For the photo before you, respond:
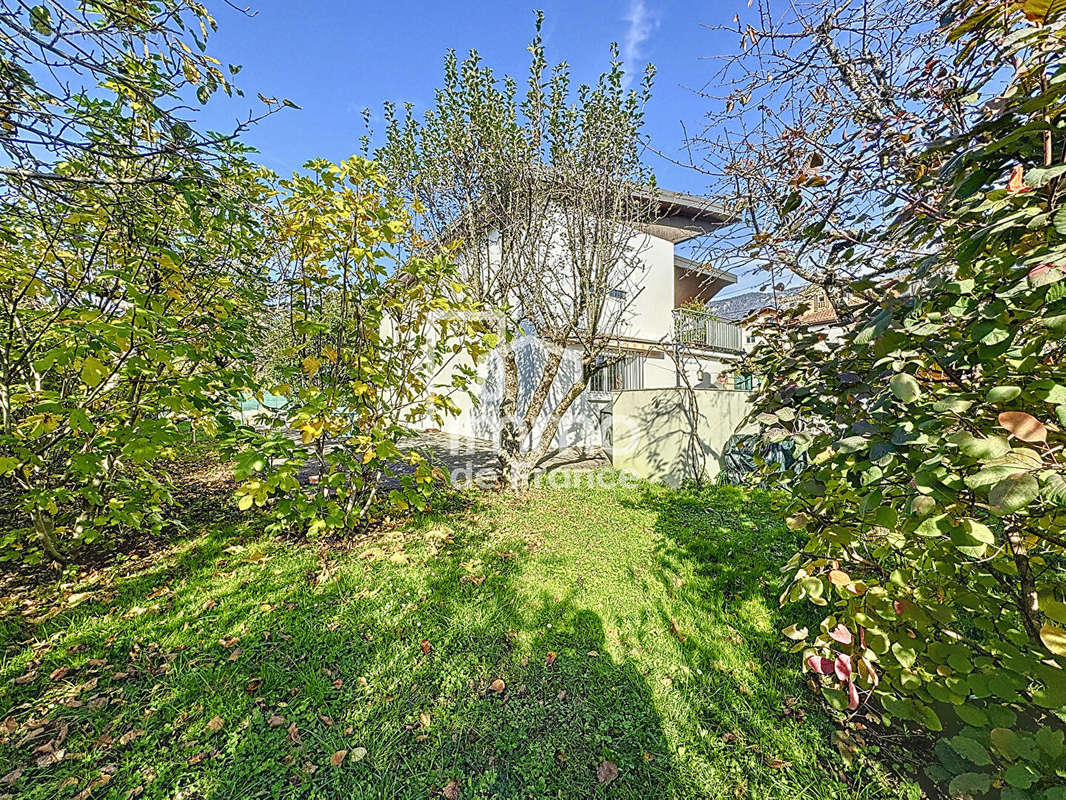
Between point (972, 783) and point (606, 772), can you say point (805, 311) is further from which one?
point (606, 772)

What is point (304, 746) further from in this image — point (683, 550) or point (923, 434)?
point (683, 550)

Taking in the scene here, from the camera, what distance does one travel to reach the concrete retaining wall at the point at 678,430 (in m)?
7.02

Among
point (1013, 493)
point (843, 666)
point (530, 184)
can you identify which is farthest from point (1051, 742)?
point (530, 184)

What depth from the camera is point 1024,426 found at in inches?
39.9

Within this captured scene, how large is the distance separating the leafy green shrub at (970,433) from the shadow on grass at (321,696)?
1.26 metres

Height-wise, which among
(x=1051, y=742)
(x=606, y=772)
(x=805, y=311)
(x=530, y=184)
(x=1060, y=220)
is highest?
(x=530, y=184)

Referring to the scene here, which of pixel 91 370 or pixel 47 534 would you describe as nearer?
pixel 91 370

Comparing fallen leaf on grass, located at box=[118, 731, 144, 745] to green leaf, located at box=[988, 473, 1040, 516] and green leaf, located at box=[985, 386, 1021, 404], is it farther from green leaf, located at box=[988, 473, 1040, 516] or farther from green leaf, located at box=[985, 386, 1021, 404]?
green leaf, located at box=[985, 386, 1021, 404]

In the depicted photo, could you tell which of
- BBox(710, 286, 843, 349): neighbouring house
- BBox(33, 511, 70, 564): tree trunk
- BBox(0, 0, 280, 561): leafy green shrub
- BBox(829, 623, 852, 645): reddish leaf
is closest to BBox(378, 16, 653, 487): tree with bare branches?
BBox(0, 0, 280, 561): leafy green shrub

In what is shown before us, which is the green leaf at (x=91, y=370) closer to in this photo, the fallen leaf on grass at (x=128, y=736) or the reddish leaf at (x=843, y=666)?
the fallen leaf on grass at (x=128, y=736)

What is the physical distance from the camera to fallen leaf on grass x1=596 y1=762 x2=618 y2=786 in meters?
1.96

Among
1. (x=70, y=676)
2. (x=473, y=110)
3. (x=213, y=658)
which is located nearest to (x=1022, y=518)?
(x=213, y=658)

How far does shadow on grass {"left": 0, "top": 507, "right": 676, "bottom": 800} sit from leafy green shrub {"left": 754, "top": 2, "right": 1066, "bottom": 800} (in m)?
1.26

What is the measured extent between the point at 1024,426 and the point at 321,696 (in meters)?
3.26
